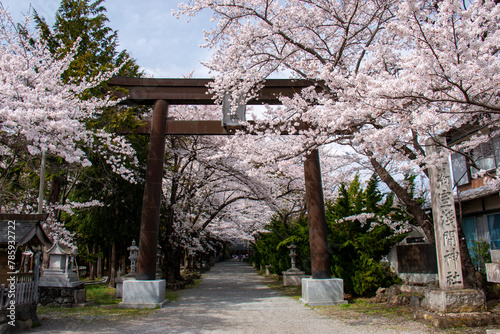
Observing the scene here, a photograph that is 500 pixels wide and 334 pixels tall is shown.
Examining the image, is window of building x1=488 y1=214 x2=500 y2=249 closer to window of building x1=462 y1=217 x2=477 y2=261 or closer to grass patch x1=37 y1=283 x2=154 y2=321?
window of building x1=462 y1=217 x2=477 y2=261

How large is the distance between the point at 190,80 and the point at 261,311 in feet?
24.9

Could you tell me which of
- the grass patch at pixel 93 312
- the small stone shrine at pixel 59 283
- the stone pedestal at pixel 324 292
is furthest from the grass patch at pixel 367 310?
the small stone shrine at pixel 59 283

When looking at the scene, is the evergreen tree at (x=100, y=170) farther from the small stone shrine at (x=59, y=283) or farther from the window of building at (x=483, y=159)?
the window of building at (x=483, y=159)

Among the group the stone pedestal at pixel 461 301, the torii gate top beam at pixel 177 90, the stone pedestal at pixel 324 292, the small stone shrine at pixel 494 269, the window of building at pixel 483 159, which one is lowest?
the stone pedestal at pixel 324 292

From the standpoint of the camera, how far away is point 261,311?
360 inches

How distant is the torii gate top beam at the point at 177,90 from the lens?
37.6ft

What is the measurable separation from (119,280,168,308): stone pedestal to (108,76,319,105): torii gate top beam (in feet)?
19.5

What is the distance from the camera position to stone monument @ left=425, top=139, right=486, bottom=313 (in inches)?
257

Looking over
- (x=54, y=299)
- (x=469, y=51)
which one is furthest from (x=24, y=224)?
(x=469, y=51)

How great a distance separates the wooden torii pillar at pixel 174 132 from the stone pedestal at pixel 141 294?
333 mm

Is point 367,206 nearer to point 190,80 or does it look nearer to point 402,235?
point 402,235

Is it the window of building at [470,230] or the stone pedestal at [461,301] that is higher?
the window of building at [470,230]

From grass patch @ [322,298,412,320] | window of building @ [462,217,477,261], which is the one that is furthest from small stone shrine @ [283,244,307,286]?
window of building @ [462,217,477,261]

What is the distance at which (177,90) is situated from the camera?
11680 millimetres
